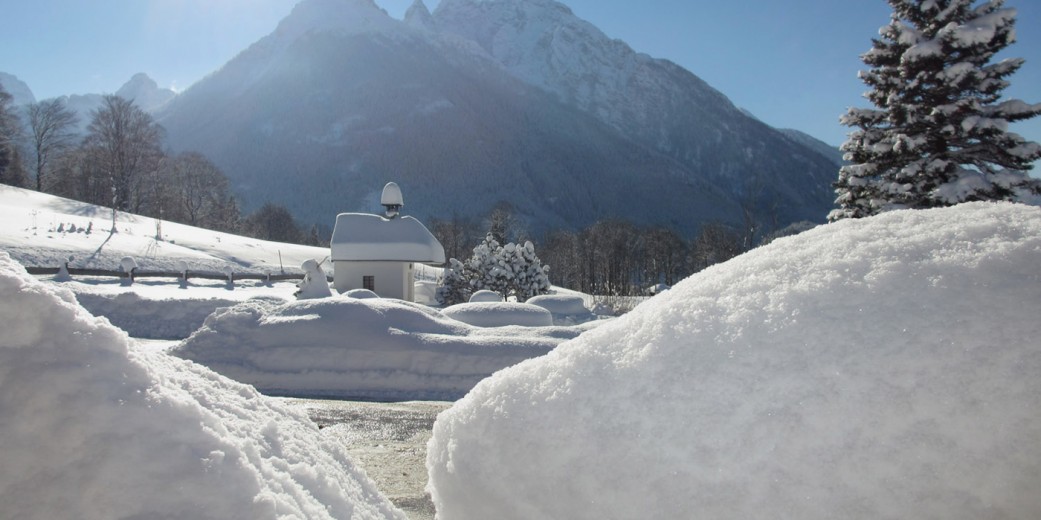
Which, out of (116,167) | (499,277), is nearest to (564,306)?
(499,277)

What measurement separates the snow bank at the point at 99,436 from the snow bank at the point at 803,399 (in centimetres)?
70

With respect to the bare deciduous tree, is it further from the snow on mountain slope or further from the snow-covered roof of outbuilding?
the snow-covered roof of outbuilding

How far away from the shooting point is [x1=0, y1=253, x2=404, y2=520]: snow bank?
1271mm

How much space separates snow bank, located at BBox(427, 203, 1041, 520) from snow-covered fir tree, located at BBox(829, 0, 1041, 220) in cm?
1417

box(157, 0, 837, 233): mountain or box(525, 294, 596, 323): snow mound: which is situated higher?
box(157, 0, 837, 233): mountain

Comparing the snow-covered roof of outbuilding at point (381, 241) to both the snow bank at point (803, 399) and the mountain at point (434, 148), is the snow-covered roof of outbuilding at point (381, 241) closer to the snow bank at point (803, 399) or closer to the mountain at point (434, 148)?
the snow bank at point (803, 399)

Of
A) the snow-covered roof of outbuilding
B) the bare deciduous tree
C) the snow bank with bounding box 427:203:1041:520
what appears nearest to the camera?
the snow bank with bounding box 427:203:1041:520

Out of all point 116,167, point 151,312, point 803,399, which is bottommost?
point 151,312

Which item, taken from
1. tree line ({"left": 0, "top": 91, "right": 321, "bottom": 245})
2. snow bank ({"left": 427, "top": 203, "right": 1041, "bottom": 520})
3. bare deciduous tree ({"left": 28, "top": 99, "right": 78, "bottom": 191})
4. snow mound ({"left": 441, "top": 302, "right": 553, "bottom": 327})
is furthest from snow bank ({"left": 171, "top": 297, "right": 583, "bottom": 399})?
bare deciduous tree ({"left": 28, "top": 99, "right": 78, "bottom": 191})

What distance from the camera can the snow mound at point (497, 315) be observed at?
16484 millimetres

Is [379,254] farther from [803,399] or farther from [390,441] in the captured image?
[803,399]

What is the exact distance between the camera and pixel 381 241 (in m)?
27.6

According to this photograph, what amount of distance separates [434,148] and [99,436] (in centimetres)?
15977

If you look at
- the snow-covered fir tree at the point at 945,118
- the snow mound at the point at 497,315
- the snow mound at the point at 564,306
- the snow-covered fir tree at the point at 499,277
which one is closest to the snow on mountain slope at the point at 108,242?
the snow-covered fir tree at the point at 499,277
